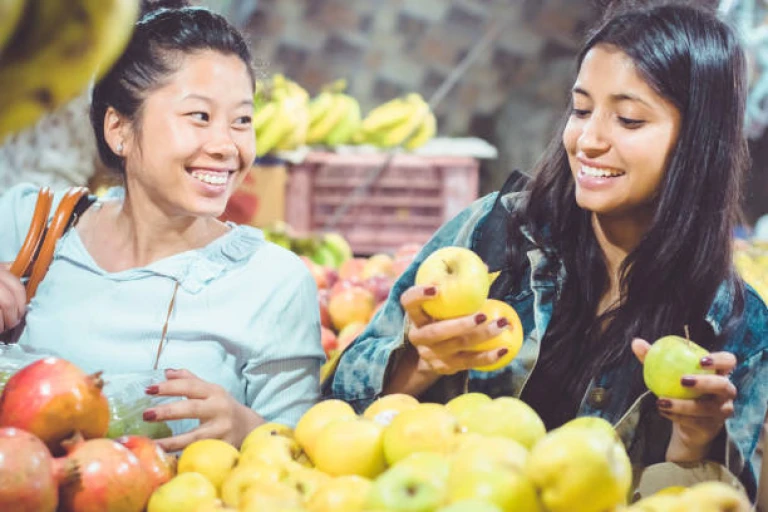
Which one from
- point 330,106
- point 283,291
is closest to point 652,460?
point 283,291

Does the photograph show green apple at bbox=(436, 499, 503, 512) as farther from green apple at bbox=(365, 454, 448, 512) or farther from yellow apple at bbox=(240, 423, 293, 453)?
yellow apple at bbox=(240, 423, 293, 453)

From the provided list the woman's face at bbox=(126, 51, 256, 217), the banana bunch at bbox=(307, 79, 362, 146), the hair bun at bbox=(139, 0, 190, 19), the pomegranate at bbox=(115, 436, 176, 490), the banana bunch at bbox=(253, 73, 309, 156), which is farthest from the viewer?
the banana bunch at bbox=(307, 79, 362, 146)

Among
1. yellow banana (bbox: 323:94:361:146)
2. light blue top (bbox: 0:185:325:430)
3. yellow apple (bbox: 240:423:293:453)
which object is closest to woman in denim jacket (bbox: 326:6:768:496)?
light blue top (bbox: 0:185:325:430)

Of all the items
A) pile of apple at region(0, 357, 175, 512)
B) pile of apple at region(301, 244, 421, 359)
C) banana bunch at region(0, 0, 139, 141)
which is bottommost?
pile of apple at region(301, 244, 421, 359)

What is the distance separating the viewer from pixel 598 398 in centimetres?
184

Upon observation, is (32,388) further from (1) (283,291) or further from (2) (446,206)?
(2) (446,206)

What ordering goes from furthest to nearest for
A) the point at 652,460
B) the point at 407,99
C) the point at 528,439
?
1. the point at 407,99
2. the point at 652,460
3. the point at 528,439

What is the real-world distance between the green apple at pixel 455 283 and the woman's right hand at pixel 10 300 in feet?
2.99

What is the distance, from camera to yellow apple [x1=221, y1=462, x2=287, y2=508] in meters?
1.28

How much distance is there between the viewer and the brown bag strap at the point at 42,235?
6.61ft

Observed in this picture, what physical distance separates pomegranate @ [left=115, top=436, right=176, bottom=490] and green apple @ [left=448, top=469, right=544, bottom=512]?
50 cm

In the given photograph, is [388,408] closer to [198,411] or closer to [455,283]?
[455,283]

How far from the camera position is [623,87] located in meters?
1.80

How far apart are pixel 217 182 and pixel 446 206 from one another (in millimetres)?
3426
